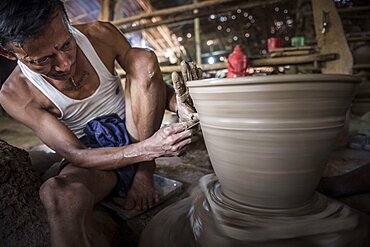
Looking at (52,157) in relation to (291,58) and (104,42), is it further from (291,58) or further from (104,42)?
(291,58)

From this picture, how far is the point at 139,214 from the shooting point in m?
1.58

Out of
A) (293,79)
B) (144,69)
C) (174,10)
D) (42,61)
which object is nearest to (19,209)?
(42,61)

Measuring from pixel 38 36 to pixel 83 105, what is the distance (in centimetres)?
57

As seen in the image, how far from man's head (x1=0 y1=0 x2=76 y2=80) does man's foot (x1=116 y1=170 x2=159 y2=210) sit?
804 mm

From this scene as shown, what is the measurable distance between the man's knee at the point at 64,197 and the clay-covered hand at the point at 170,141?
0.41 metres

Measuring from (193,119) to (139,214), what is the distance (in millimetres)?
711

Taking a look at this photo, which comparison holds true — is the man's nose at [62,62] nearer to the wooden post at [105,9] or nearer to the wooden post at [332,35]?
the wooden post at [332,35]

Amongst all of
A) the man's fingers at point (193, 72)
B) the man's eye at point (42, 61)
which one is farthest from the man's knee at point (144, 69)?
the man's eye at point (42, 61)

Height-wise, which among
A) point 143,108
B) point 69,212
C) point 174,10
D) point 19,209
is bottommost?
point 19,209

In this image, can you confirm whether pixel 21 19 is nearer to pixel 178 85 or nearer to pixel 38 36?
pixel 38 36

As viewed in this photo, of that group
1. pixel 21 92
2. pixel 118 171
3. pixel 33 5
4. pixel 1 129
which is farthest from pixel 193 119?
pixel 1 129

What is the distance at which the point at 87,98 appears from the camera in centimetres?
172

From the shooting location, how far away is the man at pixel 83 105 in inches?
47.7

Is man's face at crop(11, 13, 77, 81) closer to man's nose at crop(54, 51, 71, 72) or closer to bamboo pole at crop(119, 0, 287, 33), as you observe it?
man's nose at crop(54, 51, 71, 72)
